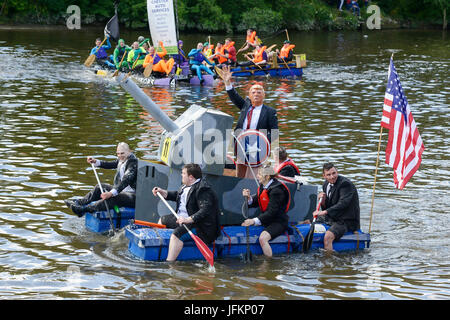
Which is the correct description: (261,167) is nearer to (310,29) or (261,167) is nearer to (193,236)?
(193,236)

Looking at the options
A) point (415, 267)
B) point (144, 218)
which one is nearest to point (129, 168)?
point (144, 218)

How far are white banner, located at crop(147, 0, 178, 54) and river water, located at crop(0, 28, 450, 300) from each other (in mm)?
2383

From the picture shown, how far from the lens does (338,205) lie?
39.0ft

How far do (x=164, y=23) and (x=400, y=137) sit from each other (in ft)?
64.4

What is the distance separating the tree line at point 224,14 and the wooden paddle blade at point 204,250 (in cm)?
4470

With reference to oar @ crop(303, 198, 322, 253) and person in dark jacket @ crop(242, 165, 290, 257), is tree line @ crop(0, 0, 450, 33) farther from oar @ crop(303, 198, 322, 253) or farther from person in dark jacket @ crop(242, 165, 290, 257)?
oar @ crop(303, 198, 322, 253)

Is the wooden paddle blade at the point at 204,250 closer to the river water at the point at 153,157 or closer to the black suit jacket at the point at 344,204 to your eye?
the river water at the point at 153,157

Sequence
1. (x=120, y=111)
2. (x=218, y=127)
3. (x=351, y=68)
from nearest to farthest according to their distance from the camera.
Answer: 1. (x=218, y=127)
2. (x=120, y=111)
3. (x=351, y=68)

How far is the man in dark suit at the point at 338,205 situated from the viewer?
469 inches

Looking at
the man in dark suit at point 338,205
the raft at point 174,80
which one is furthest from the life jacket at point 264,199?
the raft at point 174,80

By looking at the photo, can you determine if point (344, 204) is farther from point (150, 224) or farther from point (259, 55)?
point (259, 55)

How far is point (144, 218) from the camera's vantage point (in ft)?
39.6

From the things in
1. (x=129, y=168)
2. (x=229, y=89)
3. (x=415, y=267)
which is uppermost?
(x=229, y=89)
